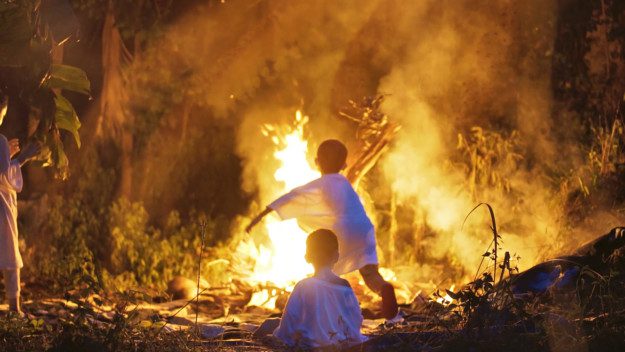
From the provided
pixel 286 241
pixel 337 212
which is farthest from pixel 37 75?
pixel 286 241

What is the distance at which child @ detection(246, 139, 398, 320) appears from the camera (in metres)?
8.79

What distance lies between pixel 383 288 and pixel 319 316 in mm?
902

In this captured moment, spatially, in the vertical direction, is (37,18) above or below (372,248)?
above

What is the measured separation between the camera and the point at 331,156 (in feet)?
29.8

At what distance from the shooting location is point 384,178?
12.8m

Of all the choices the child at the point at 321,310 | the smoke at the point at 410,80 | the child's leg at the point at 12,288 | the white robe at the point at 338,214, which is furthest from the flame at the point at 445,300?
the child's leg at the point at 12,288

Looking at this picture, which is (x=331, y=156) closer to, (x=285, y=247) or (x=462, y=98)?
(x=285, y=247)

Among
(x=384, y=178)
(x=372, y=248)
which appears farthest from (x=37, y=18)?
(x=384, y=178)

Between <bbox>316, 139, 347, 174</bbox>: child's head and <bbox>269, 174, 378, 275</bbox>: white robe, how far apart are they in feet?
0.32

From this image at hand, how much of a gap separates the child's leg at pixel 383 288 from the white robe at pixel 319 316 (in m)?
0.47

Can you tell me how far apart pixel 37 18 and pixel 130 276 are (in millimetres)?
4085

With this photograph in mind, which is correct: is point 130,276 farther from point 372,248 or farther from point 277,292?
point 372,248

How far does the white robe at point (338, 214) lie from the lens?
28.9 feet

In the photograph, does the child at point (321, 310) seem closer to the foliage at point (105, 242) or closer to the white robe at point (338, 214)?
the white robe at point (338, 214)
